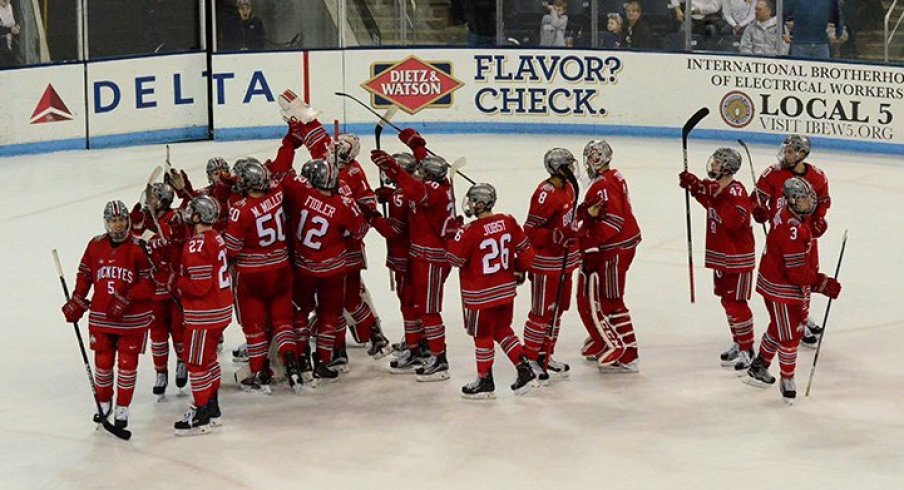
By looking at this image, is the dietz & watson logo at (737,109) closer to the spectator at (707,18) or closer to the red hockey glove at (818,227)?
the spectator at (707,18)

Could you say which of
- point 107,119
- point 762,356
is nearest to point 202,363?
point 762,356

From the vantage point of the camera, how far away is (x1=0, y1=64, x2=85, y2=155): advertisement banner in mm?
16172

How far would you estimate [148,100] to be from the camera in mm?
17203

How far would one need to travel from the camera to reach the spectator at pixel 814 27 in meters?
16.4

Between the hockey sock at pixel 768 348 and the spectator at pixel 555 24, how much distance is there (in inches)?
354

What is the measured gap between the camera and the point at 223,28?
17438 mm

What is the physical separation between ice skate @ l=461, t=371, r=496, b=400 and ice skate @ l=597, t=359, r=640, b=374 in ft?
2.82

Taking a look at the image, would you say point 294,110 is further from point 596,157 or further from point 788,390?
point 788,390

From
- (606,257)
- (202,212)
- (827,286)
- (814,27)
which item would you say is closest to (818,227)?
(827,286)

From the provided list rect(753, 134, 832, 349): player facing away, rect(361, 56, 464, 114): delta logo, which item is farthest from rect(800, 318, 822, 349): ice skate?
rect(361, 56, 464, 114): delta logo

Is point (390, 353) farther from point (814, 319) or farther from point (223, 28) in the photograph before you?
point (223, 28)

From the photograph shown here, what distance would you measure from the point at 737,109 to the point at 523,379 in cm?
866

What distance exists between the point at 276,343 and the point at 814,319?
366cm

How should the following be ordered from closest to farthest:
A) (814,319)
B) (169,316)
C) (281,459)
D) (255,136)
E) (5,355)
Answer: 1. (281,459)
2. (169,316)
3. (5,355)
4. (814,319)
5. (255,136)
